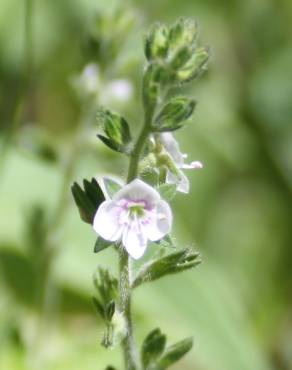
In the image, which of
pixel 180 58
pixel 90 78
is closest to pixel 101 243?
pixel 180 58

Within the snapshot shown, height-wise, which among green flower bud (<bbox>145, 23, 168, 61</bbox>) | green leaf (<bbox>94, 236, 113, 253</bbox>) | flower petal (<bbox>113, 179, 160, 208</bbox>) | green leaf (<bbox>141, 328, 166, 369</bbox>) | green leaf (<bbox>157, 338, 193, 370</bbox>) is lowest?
green leaf (<bbox>157, 338, 193, 370</bbox>)

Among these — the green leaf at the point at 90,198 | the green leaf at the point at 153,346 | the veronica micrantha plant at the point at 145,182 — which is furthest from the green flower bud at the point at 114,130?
the green leaf at the point at 153,346

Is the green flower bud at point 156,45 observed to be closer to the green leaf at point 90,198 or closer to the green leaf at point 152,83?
the green leaf at point 152,83

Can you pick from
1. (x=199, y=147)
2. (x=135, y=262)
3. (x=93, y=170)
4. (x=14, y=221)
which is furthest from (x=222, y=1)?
(x=135, y=262)

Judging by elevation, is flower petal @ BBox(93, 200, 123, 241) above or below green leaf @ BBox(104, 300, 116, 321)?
above

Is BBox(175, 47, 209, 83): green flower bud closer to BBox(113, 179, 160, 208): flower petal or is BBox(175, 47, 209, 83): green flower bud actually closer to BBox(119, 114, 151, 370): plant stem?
BBox(119, 114, 151, 370): plant stem

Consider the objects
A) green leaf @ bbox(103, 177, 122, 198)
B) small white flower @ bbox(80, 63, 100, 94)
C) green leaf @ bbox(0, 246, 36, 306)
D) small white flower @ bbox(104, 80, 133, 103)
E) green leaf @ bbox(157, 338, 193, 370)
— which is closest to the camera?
green leaf @ bbox(103, 177, 122, 198)

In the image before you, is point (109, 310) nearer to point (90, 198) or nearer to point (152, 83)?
point (90, 198)

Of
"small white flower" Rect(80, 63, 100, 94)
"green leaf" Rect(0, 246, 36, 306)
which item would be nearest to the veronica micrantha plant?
"small white flower" Rect(80, 63, 100, 94)
